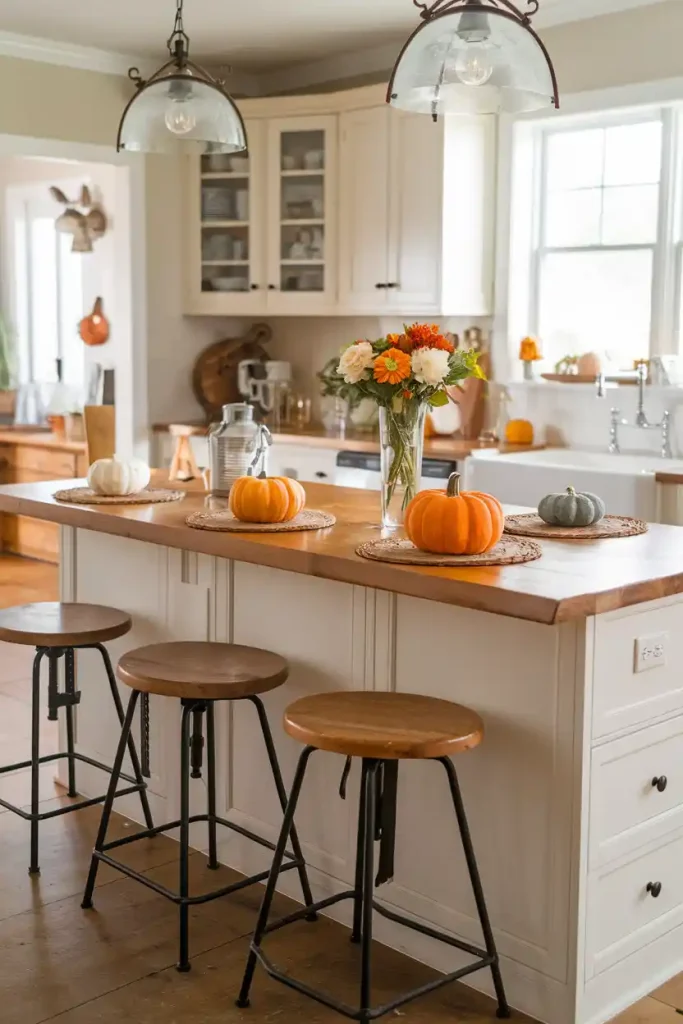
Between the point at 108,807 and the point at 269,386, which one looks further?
the point at 269,386

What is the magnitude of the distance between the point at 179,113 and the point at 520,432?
A: 2750mm

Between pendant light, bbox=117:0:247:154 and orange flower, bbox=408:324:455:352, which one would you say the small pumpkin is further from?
orange flower, bbox=408:324:455:352

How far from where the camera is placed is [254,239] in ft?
20.8

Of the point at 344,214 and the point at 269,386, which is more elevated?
the point at 344,214

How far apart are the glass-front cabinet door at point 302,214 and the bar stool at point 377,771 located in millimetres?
3858

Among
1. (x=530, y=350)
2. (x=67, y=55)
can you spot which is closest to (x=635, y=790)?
(x=530, y=350)

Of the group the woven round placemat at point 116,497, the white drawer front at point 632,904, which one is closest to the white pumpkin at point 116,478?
the woven round placemat at point 116,497

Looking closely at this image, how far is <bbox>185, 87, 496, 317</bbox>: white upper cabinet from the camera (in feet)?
18.5

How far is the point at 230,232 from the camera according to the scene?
21.3ft

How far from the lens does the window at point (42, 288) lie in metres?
8.08

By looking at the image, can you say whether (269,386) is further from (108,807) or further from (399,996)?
(399,996)

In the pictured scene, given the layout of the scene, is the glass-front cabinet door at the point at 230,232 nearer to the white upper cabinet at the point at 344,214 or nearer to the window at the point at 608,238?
the white upper cabinet at the point at 344,214

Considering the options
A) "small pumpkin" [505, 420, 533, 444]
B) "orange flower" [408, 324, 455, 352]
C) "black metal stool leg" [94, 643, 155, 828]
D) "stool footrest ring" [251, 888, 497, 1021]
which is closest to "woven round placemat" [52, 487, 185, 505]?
"black metal stool leg" [94, 643, 155, 828]

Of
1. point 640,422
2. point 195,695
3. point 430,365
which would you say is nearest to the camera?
point 195,695
